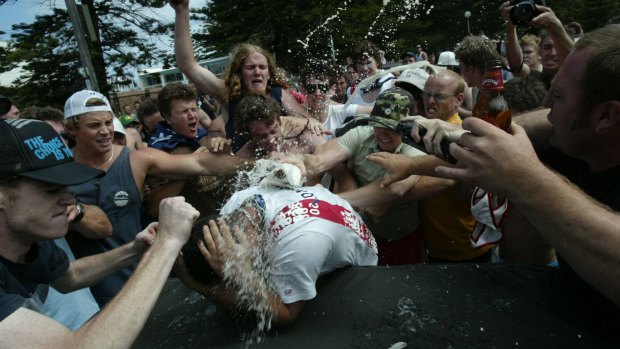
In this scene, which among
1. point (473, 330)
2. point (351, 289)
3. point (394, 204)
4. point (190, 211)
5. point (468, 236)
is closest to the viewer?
point (473, 330)

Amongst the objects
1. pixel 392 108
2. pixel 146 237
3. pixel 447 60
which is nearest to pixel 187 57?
pixel 392 108

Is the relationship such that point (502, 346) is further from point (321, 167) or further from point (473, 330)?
point (321, 167)

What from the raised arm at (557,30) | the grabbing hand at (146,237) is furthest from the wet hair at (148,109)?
the raised arm at (557,30)

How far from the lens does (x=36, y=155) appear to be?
164 cm

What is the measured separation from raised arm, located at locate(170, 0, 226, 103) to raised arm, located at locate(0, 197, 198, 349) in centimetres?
213

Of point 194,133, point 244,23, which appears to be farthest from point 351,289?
point 244,23

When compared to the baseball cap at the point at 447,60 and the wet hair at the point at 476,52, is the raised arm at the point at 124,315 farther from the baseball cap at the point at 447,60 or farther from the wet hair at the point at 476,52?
the baseball cap at the point at 447,60

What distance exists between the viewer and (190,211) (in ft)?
5.95

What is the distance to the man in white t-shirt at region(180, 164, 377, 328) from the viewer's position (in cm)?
190

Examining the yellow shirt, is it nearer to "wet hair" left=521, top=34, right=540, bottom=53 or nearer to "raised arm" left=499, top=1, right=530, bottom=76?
"raised arm" left=499, top=1, right=530, bottom=76

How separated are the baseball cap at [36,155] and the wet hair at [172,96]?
202 cm

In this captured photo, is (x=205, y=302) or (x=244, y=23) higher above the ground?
(x=244, y=23)

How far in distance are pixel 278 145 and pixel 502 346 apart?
2.02 metres

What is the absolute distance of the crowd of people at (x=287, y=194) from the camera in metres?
1.37
